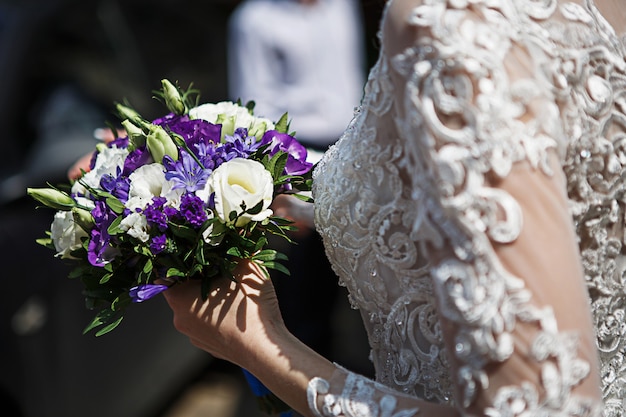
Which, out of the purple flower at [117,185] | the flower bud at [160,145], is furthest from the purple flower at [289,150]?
the purple flower at [117,185]

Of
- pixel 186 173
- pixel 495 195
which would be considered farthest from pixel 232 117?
pixel 495 195

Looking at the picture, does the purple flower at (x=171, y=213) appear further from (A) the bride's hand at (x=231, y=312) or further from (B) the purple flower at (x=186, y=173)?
(A) the bride's hand at (x=231, y=312)

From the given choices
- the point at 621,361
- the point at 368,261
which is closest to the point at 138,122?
the point at 368,261

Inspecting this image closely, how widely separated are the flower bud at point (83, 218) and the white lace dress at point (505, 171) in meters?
0.75

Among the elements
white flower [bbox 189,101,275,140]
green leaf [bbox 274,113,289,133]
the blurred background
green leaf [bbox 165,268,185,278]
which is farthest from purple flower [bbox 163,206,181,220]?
the blurred background

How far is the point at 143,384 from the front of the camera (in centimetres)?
395

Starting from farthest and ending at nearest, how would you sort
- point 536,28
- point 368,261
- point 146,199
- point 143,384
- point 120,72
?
point 120,72, point 143,384, point 146,199, point 368,261, point 536,28

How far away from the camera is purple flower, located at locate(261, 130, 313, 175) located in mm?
1838

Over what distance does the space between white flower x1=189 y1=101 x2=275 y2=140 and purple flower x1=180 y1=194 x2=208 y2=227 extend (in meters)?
0.31

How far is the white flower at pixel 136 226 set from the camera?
1.61 m

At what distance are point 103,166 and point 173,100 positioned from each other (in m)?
0.26

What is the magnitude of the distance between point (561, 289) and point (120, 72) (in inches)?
146

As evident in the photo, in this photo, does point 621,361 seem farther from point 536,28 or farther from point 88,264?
point 88,264

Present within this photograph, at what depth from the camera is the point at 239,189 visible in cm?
161
